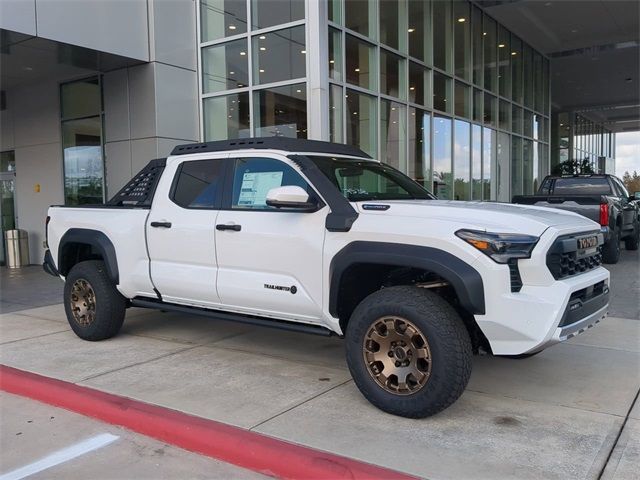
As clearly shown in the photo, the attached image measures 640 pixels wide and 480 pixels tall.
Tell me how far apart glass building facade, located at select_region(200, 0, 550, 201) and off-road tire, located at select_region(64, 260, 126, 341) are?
556 centimetres

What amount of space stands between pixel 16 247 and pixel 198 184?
34.6 feet

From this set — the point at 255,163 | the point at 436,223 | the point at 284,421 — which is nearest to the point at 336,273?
the point at 436,223

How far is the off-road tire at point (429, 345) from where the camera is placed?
3.71 m

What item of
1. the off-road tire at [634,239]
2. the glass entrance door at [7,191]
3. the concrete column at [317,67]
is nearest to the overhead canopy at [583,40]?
the off-road tire at [634,239]

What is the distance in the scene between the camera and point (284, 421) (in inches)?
157

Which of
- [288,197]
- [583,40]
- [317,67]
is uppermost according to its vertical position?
[583,40]

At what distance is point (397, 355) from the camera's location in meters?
3.99

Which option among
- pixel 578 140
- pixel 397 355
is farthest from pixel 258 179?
pixel 578 140

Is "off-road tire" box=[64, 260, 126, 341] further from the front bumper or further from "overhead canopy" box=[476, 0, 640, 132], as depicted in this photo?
"overhead canopy" box=[476, 0, 640, 132]

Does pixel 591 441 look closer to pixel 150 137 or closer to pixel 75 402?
pixel 75 402

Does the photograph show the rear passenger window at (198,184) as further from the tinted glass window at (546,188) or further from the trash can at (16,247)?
the trash can at (16,247)

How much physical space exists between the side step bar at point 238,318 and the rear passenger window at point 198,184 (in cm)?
99

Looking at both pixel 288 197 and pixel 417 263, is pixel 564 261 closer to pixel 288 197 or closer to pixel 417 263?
pixel 417 263

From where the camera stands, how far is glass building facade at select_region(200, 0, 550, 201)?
35.8 feet
